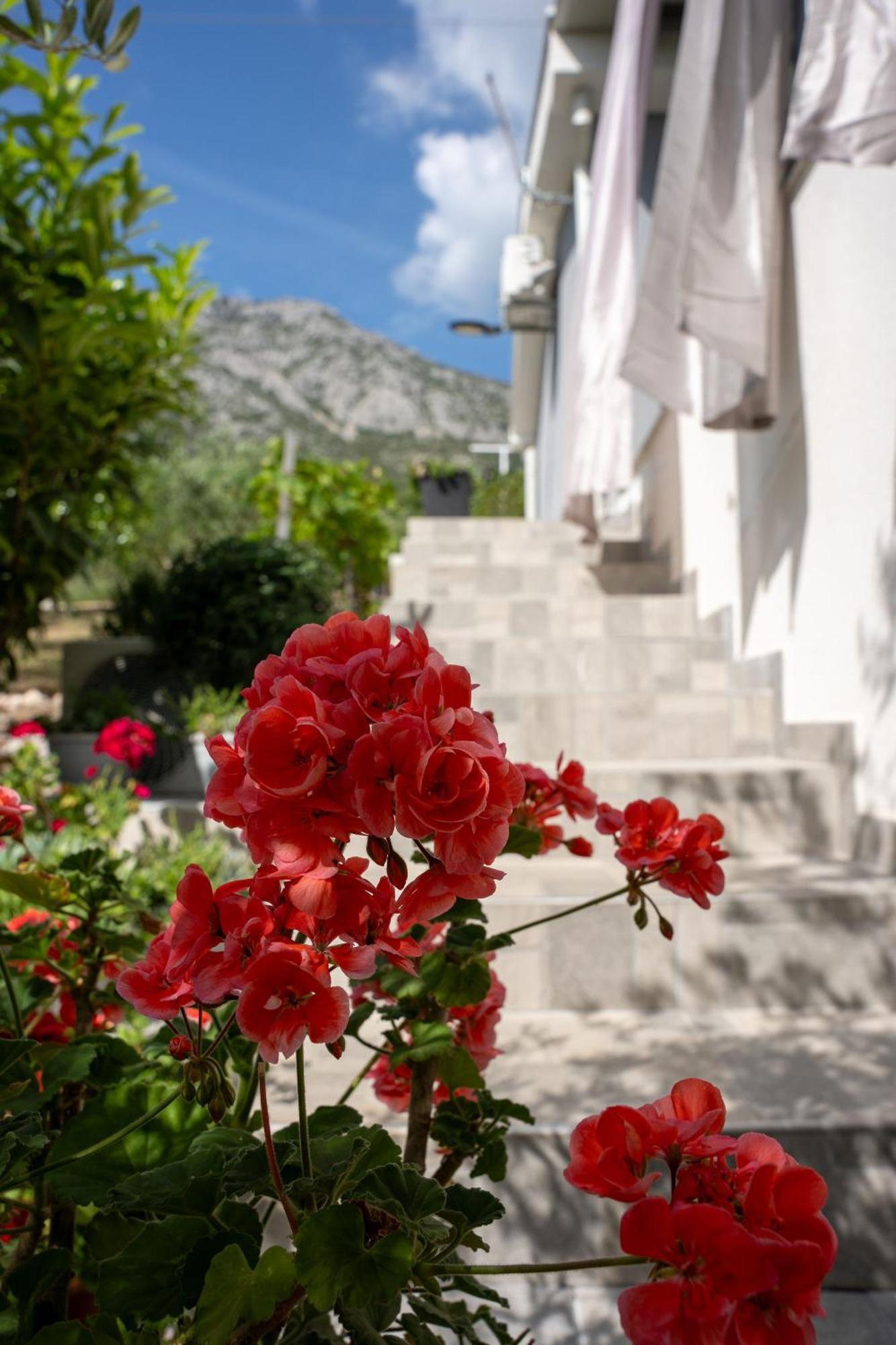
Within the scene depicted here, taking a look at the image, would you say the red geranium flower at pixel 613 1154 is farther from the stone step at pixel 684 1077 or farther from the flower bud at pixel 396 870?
the stone step at pixel 684 1077

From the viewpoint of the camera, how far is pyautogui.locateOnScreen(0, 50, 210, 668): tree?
2998 mm

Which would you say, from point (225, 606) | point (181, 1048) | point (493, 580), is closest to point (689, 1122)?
point (181, 1048)

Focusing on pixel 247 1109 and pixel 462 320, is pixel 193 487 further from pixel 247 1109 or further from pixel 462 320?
pixel 247 1109

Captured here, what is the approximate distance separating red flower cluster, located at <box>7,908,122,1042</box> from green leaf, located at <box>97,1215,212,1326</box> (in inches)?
17.1

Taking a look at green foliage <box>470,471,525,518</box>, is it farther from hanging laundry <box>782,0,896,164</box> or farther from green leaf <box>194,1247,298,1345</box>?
green leaf <box>194,1247,298,1345</box>

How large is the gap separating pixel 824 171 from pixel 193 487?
35.7ft

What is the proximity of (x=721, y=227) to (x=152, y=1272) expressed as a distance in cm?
310

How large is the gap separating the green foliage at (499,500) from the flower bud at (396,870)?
A: 15468mm

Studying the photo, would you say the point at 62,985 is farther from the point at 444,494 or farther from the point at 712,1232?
the point at 444,494

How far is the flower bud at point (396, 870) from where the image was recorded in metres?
0.56

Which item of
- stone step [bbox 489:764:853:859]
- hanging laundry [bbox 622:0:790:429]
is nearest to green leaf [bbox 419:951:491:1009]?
stone step [bbox 489:764:853:859]

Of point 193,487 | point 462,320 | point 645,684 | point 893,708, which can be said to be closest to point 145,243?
point 645,684

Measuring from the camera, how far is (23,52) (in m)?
3.61

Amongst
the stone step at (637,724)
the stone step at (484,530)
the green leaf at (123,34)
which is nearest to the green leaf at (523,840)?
the green leaf at (123,34)
